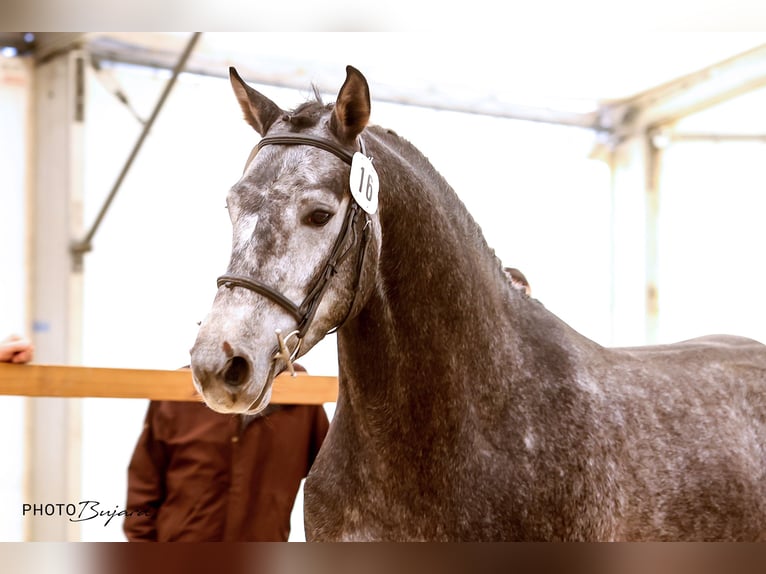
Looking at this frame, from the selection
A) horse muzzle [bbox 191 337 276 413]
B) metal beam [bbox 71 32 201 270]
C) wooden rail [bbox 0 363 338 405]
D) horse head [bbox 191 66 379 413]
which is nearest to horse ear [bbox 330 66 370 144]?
horse head [bbox 191 66 379 413]

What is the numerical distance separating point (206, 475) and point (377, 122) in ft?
3.59

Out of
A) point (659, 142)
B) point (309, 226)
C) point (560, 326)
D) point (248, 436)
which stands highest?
point (659, 142)

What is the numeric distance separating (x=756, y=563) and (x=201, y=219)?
74.7 inches

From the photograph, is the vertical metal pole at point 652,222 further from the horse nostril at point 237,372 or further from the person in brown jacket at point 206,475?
the horse nostril at point 237,372

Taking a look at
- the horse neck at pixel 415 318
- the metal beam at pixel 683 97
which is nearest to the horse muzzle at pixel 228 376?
the horse neck at pixel 415 318

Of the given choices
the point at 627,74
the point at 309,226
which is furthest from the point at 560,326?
the point at 627,74

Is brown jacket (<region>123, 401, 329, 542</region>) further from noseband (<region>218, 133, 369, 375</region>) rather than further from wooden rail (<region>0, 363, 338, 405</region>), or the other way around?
noseband (<region>218, 133, 369, 375</region>)

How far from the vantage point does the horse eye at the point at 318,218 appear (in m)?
1.43

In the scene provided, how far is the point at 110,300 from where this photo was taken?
9.58 ft

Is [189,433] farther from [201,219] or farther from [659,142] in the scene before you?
[659,142]

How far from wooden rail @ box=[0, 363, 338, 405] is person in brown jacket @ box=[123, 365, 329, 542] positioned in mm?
50

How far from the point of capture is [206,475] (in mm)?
2086

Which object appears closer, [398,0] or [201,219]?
[398,0]

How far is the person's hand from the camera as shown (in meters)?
1.96
